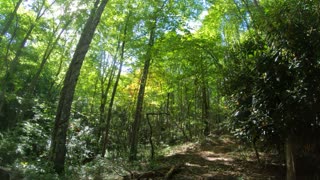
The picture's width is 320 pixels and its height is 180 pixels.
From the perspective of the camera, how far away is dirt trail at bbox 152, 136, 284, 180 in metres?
7.91

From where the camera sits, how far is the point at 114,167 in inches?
342

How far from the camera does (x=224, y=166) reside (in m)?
9.27

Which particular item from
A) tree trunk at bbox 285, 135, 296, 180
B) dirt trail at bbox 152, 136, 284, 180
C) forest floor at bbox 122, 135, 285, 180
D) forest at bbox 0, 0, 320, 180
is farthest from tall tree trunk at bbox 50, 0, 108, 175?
tree trunk at bbox 285, 135, 296, 180

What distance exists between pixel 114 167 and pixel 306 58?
6.15 m

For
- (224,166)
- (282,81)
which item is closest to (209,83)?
(224,166)

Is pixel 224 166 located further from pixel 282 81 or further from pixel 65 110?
pixel 65 110

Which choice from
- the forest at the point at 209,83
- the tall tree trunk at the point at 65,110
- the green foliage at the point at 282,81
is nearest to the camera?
the green foliage at the point at 282,81

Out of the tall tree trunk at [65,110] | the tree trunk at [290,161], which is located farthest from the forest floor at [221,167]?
the tall tree trunk at [65,110]

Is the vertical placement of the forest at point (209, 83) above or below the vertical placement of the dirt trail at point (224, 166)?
above

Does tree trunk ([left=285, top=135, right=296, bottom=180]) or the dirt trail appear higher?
tree trunk ([left=285, top=135, right=296, bottom=180])

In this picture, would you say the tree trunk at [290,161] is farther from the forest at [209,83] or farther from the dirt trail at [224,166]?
the dirt trail at [224,166]

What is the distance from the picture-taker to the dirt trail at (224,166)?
7.91 meters

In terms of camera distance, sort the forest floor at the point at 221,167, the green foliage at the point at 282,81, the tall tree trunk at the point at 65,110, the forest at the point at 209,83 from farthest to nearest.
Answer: the forest floor at the point at 221,167
the tall tree trunk at the point at 65,110
the forest at the point at 209,83
the green foliage at the point at 282,81

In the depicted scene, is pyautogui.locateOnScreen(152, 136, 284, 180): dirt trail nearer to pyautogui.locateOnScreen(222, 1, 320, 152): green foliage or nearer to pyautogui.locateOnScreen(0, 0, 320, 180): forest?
pyautogui.locateOnScreen(0, 0, 320, 180): forest
